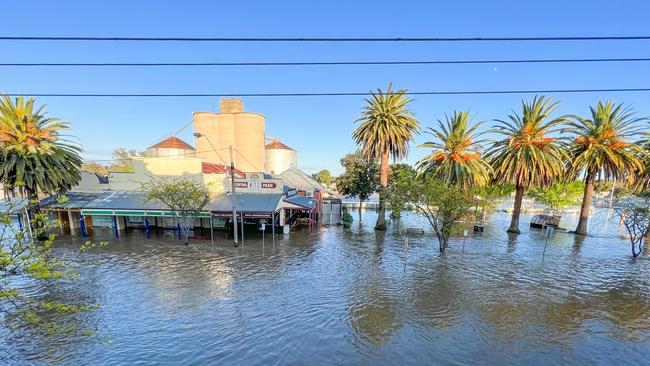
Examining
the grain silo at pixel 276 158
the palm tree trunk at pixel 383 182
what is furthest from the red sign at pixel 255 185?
the grain silo at pixel 276 158

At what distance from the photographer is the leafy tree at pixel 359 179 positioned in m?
40.6

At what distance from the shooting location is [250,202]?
2625 centimetres

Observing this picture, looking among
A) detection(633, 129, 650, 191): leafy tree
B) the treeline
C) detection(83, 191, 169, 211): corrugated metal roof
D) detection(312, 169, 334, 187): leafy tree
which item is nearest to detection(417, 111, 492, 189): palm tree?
the treeline

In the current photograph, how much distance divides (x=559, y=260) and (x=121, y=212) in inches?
1330

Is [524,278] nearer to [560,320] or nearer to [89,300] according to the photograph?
[560,320]

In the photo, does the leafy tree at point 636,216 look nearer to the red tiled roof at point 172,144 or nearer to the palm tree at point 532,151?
the palm tree at point 532,151

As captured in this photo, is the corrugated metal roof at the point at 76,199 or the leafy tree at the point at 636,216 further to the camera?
the corrugated metal roof at the point at 76,199

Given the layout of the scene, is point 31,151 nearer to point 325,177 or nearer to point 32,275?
point 32,275

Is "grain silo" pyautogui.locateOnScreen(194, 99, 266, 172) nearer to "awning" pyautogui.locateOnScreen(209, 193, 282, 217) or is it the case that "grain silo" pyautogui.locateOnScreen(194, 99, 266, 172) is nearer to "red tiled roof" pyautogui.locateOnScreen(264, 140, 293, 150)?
"red tiled roof" pyautogui.locateOnScreen(264, 140, 293, 150)

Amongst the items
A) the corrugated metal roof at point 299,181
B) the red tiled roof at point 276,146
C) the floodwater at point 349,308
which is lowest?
the floodwater at point 349,308

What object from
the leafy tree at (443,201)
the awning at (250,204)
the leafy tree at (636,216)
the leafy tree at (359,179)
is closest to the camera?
the leafy tree at (636,216)

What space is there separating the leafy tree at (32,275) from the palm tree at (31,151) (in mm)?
10252

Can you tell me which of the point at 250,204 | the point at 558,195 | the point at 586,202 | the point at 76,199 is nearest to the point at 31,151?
the point at 76,199

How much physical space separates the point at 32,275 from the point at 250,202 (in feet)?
69.6
